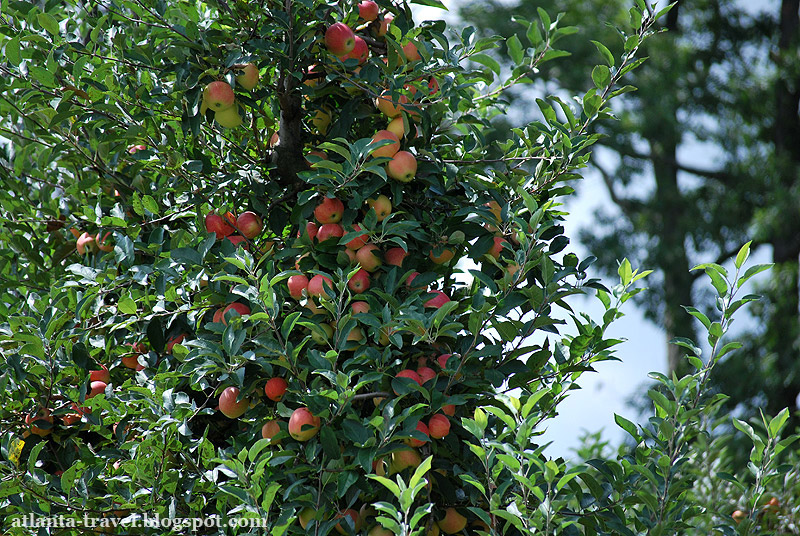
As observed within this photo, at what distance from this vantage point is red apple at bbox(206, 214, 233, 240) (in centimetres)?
154

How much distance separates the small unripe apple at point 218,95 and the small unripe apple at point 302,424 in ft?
2.03

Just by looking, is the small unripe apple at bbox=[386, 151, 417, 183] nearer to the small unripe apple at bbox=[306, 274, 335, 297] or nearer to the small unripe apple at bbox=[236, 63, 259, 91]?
the small unripe apple at bbox=[306, 274, 335, 297]

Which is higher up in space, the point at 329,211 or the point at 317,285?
the point at 329,211

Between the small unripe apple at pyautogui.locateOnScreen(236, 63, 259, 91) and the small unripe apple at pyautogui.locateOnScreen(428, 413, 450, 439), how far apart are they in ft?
2.52

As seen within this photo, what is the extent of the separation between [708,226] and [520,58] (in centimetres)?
692

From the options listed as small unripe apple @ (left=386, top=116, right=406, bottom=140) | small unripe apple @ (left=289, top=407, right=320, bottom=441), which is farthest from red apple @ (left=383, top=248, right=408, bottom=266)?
small unripe apple @ (left=289, top=407, right=320, bottom=441)

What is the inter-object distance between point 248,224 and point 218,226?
0.21 feet

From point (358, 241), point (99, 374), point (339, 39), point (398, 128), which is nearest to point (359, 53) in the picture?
point (339, 39)

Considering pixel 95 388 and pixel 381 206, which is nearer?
pixel 381 206

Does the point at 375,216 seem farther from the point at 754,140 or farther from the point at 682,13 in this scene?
the point at 682,13

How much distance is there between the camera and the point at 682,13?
8.96 meters

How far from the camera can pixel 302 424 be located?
1267 mm

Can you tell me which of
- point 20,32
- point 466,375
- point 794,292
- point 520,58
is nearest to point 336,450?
point 466,375

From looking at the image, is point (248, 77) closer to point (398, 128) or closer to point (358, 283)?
point (398, 128)
